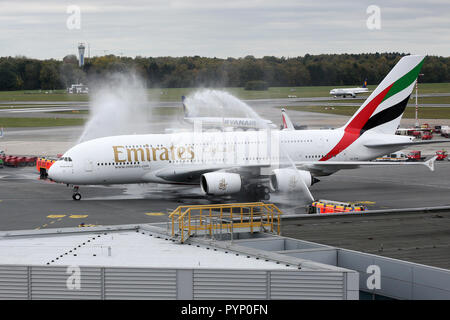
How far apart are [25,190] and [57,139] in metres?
44.2

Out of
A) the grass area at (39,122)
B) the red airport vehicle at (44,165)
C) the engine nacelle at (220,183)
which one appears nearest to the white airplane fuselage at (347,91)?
the grass area at (39,122)

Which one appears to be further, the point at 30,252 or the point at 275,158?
the point at 275,158

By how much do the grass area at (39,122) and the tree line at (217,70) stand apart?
8.32 meters

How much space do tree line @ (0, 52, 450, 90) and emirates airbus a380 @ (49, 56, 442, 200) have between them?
54.5 metres

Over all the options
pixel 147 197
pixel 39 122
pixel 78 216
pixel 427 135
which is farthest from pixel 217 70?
pixel 78 216

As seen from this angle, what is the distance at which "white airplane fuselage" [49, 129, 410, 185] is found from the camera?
51.2 metres

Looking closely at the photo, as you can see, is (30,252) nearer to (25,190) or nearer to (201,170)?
(201,170)

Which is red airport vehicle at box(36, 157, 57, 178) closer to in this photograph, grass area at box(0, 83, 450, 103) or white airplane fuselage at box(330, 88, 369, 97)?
grass area at box(0, 83, 450, 103)

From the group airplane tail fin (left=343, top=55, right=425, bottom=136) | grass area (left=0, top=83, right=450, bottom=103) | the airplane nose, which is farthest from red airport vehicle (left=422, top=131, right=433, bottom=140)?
the airplane nose

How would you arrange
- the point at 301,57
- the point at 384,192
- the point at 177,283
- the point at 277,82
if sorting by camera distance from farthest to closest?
the point at 301,57, the point at 277,82, the point at 384,192, the point at 177,283

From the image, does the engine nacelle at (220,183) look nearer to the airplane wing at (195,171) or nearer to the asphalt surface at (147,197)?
the airplane wing at (195,171)

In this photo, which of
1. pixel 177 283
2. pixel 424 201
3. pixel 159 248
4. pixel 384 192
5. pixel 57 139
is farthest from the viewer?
pixel 57 139
